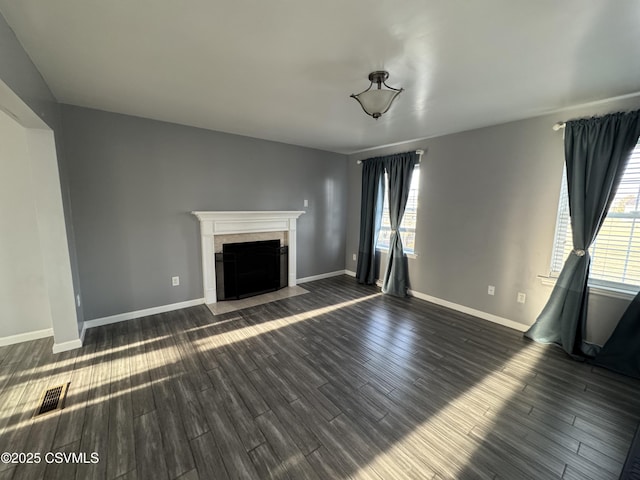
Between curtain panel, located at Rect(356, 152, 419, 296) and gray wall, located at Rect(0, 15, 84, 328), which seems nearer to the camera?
gray wall, located at Rect(0, 15, 84, 328)

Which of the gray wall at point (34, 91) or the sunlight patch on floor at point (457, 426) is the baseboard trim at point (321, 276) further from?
the gray wall at point (34, 91)

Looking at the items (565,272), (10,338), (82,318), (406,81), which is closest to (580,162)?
(565,272)

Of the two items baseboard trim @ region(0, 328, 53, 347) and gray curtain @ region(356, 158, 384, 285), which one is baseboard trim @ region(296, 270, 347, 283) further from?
baseboard trim @ region(0, 328, 53, 347)

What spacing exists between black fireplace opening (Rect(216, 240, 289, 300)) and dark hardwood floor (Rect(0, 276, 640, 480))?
0.93 metres

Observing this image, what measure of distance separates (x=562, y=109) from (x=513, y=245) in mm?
1498

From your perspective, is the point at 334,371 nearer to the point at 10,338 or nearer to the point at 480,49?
the point at 480,49

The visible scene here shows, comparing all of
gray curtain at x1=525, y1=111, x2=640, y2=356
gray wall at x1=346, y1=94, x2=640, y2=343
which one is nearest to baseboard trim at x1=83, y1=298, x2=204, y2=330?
gray wall at x1=346, y1=94, x2=640, y2=343

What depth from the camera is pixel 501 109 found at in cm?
262

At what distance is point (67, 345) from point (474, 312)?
4.70 metres

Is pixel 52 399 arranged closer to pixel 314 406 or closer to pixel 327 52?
pixel 314 406

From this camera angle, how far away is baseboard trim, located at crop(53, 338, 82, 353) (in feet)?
8.09

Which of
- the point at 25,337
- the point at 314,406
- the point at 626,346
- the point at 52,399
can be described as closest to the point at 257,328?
the point at 314,406

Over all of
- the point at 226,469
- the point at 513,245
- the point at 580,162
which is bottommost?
the point at 226,469

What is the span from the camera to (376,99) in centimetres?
193
